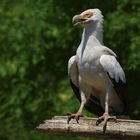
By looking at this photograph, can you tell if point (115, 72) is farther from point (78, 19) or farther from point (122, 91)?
point (78, 19)

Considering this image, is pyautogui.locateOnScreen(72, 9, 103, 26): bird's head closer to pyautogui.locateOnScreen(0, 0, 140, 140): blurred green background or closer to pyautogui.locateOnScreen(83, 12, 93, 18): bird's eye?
pyautogui.locateOnScreen(83, 12, 93, 18): bird's eye

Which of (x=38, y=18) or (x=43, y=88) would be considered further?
(x=43, y=88)

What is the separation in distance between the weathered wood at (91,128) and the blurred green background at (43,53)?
12.1 feet

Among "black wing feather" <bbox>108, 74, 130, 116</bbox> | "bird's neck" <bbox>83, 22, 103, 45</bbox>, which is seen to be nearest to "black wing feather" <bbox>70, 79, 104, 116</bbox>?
"black wing feather" <bbox>108, 74, 130, 116</bbox>

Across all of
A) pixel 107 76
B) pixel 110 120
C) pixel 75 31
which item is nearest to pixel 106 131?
pixel 110 120

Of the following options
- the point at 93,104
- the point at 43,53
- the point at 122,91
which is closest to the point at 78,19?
the point at 122,91

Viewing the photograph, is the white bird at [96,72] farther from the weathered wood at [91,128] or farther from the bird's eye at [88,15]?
the weathered wood at [91,128]

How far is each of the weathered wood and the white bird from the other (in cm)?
28

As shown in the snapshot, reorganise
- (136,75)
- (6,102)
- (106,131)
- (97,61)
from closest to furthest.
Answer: (106,131) < (97,61) < (136,75) < (6,102)

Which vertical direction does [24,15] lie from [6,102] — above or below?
above

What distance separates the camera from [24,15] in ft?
43.2

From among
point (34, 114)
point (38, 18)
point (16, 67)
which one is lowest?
point (34, 114)

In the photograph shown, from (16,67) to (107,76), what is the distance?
4896mm

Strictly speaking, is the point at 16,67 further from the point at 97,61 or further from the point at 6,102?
the point at 97,61
